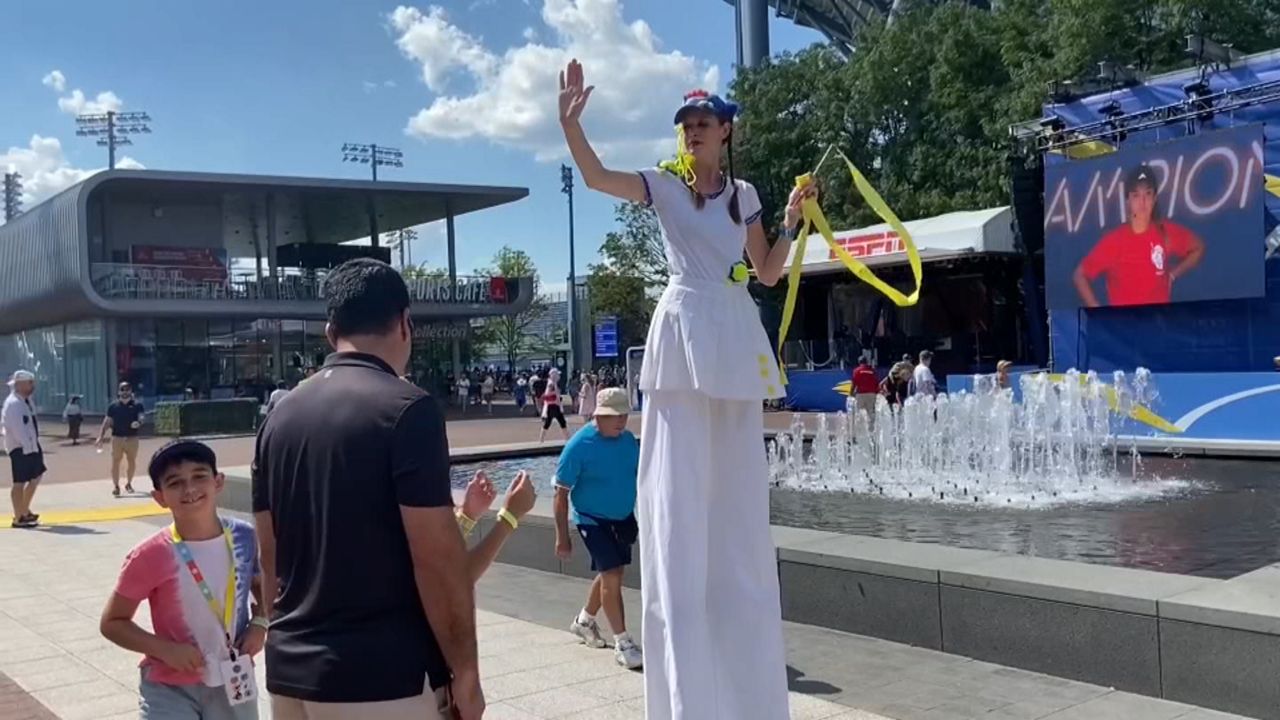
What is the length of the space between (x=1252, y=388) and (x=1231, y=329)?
3.85 m

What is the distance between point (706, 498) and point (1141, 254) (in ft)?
63.4

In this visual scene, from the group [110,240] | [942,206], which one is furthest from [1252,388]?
[110,240]

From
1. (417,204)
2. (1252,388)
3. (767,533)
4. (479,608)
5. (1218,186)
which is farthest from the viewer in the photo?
(417,204)

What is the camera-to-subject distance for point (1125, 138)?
847 inches

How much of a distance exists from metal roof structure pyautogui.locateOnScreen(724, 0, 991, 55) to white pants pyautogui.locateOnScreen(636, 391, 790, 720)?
52.3m

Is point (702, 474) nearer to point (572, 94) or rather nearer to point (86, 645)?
point (572, 94)

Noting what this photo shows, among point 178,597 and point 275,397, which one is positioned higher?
point 275,397

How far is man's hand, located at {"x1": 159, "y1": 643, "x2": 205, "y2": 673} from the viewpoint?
3371mm

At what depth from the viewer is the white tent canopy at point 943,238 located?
85.6 feet

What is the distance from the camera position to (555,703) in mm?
5570

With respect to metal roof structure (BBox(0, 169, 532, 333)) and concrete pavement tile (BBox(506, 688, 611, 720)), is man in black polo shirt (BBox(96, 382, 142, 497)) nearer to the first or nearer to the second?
concrete pavement tile (BBox(506, 688, 611, 720))

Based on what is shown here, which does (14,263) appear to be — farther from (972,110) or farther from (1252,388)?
(1252,388)

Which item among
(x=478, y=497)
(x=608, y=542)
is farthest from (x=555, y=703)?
(x=478, y=497)

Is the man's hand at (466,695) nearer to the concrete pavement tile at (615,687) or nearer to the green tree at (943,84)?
the concrete pavement tile at (615,687)
